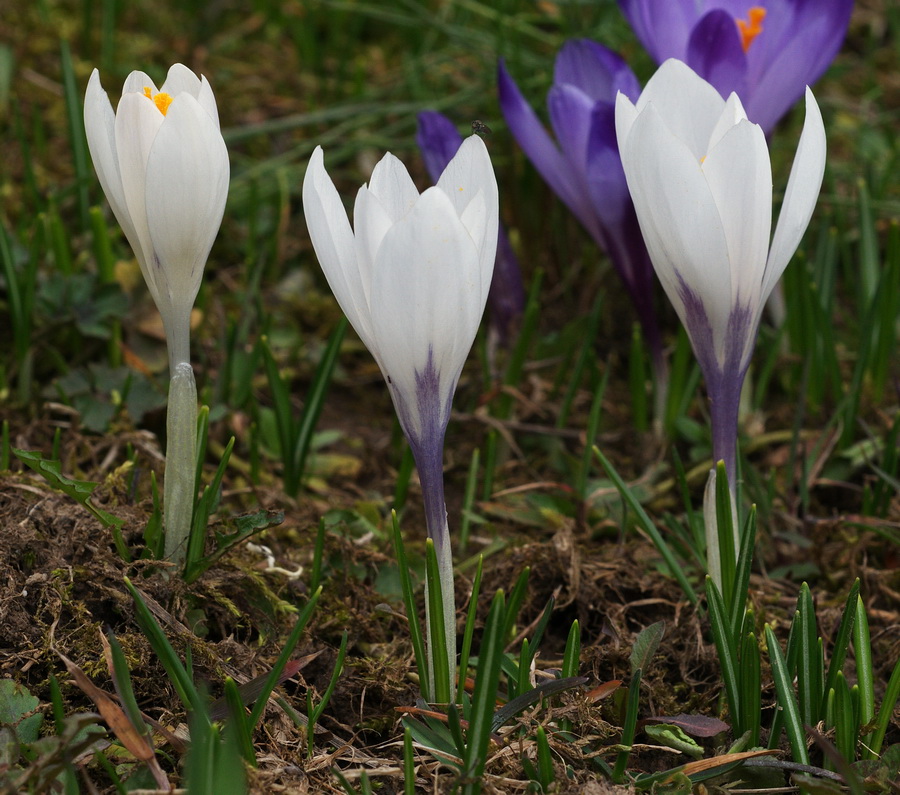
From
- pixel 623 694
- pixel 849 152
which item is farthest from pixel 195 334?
pixel 849 152

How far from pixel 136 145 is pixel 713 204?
0.62 m

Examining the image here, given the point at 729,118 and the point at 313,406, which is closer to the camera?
the point at 729,118

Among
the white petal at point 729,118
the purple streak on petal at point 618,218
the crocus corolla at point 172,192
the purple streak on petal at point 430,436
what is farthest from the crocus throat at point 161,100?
the purple streak on petal at point 618,218

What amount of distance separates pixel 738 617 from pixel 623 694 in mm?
161

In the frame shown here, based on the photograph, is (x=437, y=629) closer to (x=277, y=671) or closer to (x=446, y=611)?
(x=446, y=611)

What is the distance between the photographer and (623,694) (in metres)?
1.18

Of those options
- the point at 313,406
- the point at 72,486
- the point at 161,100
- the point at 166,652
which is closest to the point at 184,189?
the point at 161,100

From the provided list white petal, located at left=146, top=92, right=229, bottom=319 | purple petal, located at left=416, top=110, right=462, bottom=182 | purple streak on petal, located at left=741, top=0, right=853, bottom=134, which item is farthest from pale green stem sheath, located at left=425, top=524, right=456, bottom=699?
purple streak on petal, located at left=741, top=0, right=853, bottom=134

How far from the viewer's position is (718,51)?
Answer: 1456 millimetres

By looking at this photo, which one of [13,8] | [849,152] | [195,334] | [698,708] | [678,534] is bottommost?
[698,708]

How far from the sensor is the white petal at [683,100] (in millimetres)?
1159

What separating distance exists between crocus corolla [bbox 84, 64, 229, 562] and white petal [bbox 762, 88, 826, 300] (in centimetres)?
62

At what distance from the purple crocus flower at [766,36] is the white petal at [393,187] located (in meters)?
0.61

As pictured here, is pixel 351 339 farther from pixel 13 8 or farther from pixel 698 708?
pixel 13 8
